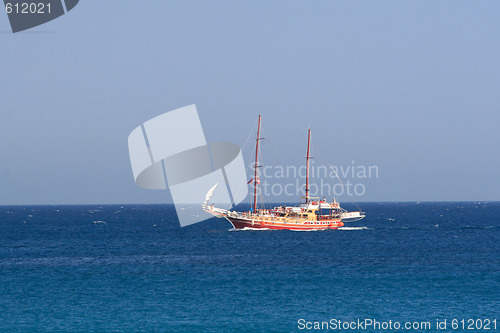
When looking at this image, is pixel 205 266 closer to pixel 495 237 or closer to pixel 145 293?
pixel 145 293

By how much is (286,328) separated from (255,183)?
3467 inches

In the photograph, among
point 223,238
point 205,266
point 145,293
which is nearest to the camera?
point 145,293

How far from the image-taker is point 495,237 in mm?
123750

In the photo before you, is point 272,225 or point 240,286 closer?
point 240,286

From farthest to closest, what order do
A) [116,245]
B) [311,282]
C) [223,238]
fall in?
[223,238], [116,245], [311,282]

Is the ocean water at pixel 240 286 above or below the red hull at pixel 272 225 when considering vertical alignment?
below

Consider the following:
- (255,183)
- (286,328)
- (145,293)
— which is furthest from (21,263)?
(255,183)

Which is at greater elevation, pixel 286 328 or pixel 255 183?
pixel 255 183

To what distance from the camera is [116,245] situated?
10594 cm

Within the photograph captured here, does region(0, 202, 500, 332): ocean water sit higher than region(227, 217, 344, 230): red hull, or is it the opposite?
region(227, 217, 344, 230): red hull

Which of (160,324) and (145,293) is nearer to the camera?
(160,324)

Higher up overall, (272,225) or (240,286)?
(272,225)

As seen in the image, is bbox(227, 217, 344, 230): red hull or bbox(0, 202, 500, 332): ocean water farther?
bbox(227, 217, 344, 230): red hull

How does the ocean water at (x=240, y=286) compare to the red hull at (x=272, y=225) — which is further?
the red hull at (x=272, y=225)
